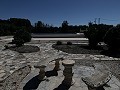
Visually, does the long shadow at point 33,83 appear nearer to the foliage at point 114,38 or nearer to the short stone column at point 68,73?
the short stone column at point 68,73

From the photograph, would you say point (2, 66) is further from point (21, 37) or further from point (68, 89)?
point (21, 37)

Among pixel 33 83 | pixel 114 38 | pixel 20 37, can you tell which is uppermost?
pixel 114 38

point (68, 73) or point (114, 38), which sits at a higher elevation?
point (114, 38)

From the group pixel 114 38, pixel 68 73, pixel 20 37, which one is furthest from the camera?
pixel 20 37

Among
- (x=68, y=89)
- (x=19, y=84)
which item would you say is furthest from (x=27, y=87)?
(x=68, y=89)

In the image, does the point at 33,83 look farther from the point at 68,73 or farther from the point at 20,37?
the point at 20,37

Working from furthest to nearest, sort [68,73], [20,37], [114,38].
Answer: [20,37] < [114,38] < [68,73]

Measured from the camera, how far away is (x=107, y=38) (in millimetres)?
13375

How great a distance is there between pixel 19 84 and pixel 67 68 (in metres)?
1.91

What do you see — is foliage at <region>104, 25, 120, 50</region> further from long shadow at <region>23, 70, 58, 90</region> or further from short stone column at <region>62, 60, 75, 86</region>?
short stone column at <region>62, 60, 75, 86</region>

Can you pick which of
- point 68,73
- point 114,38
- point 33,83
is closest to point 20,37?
point 114,38

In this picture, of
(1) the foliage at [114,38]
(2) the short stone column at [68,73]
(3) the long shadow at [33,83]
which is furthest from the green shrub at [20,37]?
(2) the short stone column at [68,73]

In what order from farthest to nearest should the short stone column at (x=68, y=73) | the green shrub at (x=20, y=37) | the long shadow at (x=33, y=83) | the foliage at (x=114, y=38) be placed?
the green shrub at (x=20, y=37)
the foliage at (x=114, y=38)
the short stone column at (x=68, y=73)
the long shadow at (x=33, y=83)

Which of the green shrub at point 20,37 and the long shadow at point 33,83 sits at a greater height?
the green shrub at point 20,37
